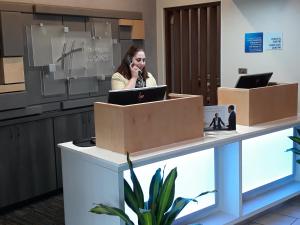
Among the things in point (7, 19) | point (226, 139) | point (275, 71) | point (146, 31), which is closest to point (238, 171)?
point (226, 139)

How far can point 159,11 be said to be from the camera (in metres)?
5.48

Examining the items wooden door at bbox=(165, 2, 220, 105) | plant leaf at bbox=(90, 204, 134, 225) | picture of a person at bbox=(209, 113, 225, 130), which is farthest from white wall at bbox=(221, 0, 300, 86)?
plant leaf at bbox=(90, 204, 134, 225)

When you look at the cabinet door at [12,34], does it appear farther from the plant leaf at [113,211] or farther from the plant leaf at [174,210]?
the plant leaf at [174,210]

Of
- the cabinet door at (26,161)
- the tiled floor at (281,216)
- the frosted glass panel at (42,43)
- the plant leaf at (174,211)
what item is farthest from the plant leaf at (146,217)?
the frosted glass panel at (42,43)

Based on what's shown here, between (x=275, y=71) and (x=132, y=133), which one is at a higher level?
(x=275, y=71)

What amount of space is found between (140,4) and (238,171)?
Result: 3137 mm

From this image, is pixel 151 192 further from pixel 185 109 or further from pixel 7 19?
pixel 7 19

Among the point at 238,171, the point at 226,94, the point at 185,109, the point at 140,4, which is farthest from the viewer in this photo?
the point at 140,4

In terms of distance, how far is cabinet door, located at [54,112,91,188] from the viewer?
421 cm

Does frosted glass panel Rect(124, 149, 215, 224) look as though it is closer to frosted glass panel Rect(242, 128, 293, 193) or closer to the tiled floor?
frosted glass panel Rect(242, 128, 293, 193)

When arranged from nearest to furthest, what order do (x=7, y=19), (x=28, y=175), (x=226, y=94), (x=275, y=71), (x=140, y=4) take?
1. (x=226, y=94)
2. (x=7, y=19)
3. (x=28, y=175)
4. (x=275, y=71)
5. (x=140, y=4)

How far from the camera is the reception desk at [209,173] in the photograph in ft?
7.87

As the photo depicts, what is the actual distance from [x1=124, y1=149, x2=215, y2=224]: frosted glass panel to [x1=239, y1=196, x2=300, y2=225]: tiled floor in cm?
57

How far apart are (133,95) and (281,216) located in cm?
186
